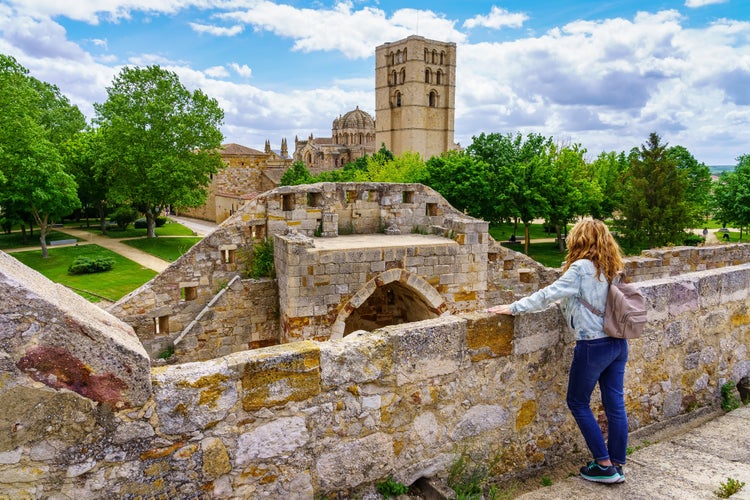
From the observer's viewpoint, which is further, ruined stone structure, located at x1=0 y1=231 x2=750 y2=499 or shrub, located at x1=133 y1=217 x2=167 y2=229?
shrub, located at x1=133 y1=217 x2=167 y2=229

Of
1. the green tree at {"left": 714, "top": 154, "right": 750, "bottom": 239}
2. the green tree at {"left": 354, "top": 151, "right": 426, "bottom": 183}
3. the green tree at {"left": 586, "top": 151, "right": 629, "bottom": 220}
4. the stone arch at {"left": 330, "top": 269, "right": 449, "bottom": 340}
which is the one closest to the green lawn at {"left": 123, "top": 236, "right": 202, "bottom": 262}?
the green tree at {"left": 354, "top": 151, "right": 426, "bottom": 183}

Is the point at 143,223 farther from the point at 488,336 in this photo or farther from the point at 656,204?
the point at 488,336

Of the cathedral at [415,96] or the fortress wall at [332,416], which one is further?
the cathedral at [415,96]

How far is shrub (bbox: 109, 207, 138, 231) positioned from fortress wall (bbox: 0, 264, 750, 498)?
37980mm

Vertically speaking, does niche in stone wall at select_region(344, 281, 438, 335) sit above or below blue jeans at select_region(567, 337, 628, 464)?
below

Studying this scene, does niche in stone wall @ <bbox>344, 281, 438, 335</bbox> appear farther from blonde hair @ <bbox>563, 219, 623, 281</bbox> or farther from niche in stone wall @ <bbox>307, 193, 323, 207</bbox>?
blonde hair @ <bbox>563, 219, 623, 281</bbox>

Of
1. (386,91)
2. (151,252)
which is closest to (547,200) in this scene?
(151,252)

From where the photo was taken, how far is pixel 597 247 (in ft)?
13.0

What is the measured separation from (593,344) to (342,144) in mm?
99304

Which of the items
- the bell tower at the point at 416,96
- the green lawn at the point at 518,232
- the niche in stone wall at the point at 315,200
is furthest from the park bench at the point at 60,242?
the bell tower at the point at 416,96

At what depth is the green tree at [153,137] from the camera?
3172 cm

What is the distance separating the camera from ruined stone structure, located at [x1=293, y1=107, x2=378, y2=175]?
290ft

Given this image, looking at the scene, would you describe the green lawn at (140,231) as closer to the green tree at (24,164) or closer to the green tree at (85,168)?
the green tree at (85,168)

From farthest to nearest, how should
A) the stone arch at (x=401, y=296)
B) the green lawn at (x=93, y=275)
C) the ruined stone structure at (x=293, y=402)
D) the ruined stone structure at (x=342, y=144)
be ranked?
the ruined stone structure at (x=342, y=144) → the green lawn at (x=93, y=275) → the stone arch at (x=401, y=296) → the ruined stone structure at (x=293, y=402)
